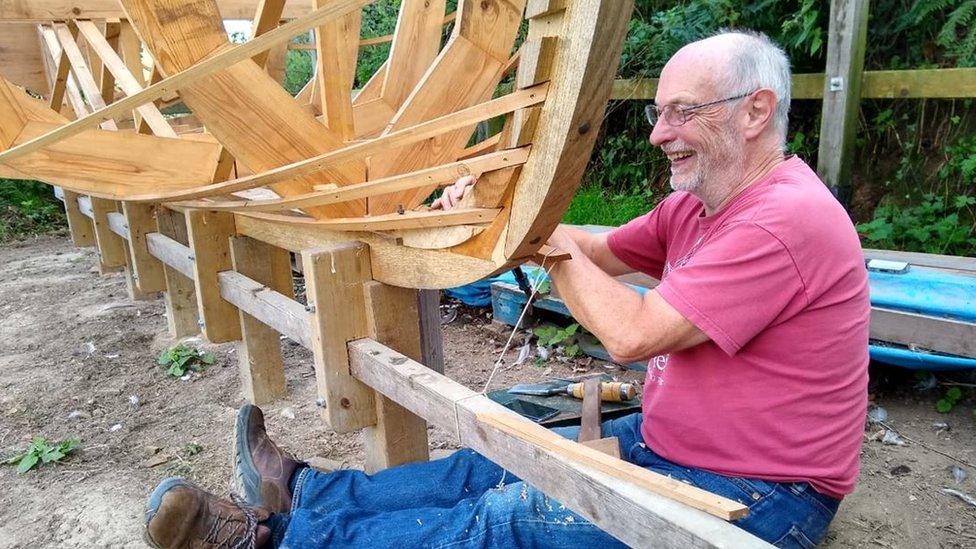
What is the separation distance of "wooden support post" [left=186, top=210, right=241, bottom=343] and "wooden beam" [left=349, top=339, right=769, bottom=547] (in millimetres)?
1637

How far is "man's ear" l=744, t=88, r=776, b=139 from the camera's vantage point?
1.60 meters

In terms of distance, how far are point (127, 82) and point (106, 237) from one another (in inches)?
93.5

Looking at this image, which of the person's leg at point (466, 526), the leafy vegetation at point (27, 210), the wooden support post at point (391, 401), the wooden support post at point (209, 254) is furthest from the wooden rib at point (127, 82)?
the leafy vegetation at point (27, 210)

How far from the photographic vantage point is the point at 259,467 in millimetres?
2375

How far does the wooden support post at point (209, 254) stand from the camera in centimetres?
309

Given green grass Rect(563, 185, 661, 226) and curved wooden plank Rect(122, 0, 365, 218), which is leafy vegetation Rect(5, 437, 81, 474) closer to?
curved wooden plank Rect(122, 0, 365, 218)

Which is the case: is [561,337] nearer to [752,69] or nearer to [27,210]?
[752,69]

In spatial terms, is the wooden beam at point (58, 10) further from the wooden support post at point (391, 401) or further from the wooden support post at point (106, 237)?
the wooden support post at point (391, 401)

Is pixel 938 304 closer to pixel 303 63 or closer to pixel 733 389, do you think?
pixel 733 389

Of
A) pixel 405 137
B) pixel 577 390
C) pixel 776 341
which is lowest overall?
pixel 577 390

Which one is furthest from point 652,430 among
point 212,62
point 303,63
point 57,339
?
point 303,63

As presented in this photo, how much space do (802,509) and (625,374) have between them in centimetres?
269

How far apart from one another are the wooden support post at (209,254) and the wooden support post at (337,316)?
3.95ft

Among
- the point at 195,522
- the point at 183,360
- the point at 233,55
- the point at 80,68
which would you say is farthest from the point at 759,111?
the point at 183,360
